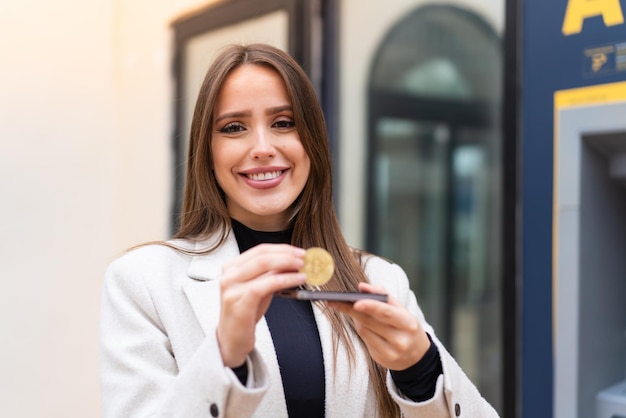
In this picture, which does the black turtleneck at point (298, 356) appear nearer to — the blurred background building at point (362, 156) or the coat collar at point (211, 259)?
the coat collar at point (211, 259)

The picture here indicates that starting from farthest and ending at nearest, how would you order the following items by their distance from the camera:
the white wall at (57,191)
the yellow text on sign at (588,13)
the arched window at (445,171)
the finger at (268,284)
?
the white wall at (57,191) → the arched window at (445,171) → the yellow text on sign at (588,13) → the finger at (268,284)

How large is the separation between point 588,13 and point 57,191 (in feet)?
8.88

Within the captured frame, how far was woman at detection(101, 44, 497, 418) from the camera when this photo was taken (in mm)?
1317

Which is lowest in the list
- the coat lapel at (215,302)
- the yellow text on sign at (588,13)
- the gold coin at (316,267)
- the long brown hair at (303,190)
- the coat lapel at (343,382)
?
the coat lapel at (343,382)

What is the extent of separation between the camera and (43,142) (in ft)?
11.7

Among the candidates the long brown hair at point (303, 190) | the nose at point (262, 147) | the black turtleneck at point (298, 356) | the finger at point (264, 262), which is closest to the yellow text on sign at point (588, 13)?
the long brown hair at point (303, 190)

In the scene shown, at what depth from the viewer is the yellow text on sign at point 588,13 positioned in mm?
1865

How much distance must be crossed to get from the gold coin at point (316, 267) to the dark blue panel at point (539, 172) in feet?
3.30

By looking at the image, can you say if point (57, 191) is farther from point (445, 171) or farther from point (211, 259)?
point (211, 259)

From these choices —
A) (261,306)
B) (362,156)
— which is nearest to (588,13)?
A: (261,306)

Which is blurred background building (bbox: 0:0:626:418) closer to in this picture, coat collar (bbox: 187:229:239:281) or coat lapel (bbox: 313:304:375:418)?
coat lapel (bbox: 313:304:375:418)

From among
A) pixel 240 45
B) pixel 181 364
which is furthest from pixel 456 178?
pixel 181 364

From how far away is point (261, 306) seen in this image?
1236 millimetres

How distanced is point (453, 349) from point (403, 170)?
89 centimetres
